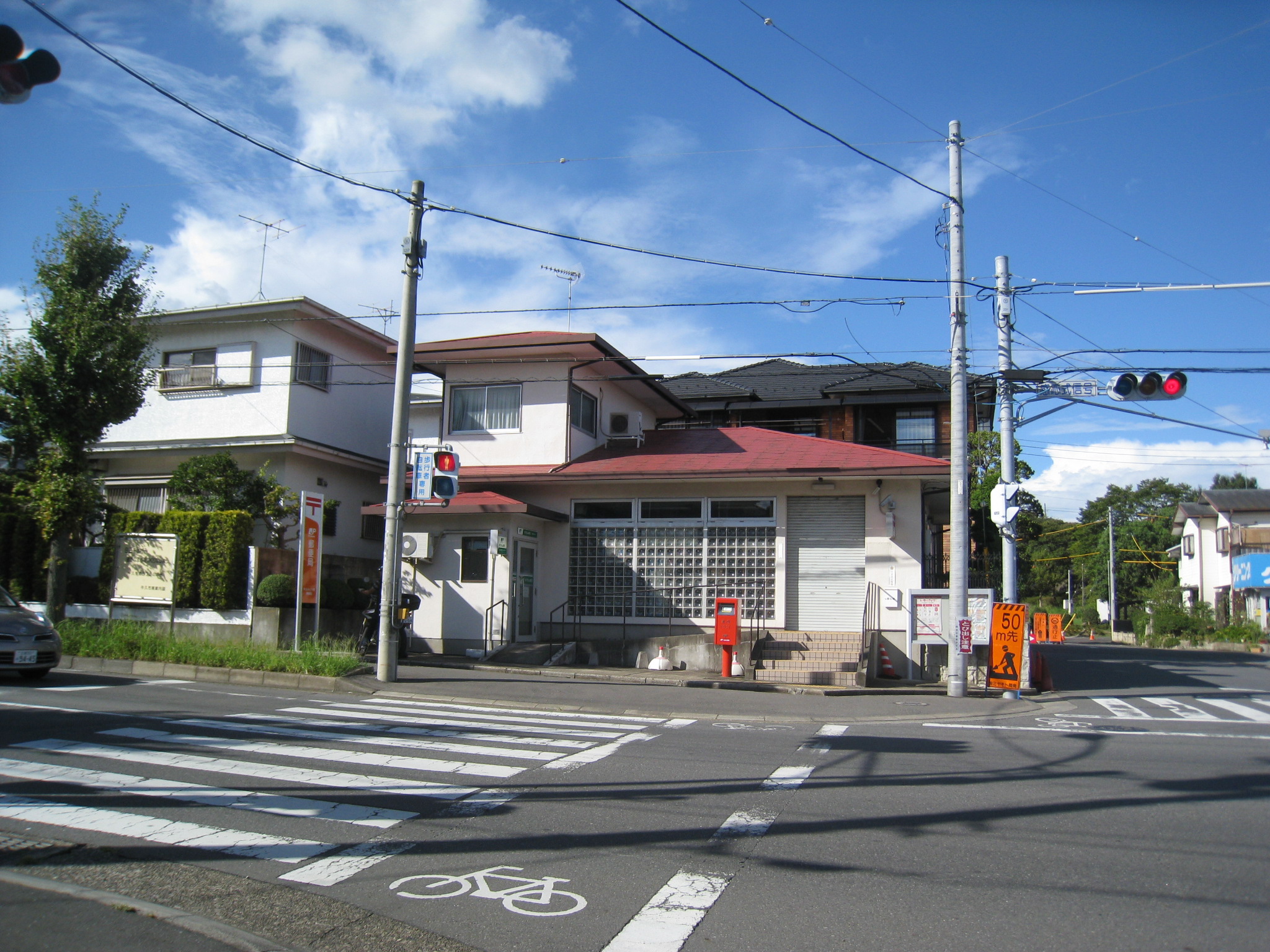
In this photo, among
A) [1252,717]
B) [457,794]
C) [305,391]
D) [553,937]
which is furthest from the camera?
[305,391]

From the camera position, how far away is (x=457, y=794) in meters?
6.97

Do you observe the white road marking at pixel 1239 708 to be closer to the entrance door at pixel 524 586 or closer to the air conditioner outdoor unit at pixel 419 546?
the entrance door at pixel 524 586

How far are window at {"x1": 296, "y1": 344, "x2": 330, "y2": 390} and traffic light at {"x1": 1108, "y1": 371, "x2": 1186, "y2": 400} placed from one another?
16483mm

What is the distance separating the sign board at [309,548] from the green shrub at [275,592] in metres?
0.58

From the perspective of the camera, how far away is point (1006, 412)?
57.6 feet

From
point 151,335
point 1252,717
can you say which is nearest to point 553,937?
point 1252,717

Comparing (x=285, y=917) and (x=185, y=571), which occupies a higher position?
(x=185, y=571)

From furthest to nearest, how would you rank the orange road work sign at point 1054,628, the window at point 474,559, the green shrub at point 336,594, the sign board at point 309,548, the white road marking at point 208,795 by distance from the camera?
the orange road work sign at point 1054,628 → the window at point 474,559 → the green shrub at point 336,594 → the sign board at point 309,548 → the white road marking at point 208,795

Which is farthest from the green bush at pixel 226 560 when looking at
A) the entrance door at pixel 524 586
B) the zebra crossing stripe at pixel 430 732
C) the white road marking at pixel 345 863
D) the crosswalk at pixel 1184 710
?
the crosswalk at pixel 1184 710

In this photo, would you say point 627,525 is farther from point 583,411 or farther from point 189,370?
point 189,370

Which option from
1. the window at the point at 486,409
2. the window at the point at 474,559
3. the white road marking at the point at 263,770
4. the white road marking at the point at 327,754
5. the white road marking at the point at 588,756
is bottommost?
the white road marking at the point at 588,756

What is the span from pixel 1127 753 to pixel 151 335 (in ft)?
65.8

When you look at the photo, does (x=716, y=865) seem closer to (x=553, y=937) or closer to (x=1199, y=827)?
(x=553, y=937)

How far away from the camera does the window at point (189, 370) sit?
875 inches
